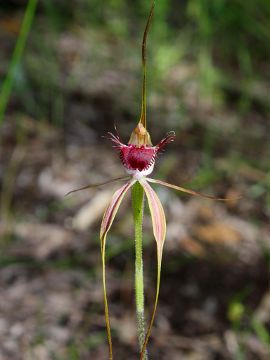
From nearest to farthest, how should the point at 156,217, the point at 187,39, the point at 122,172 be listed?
the point at 156,217, the point at 122,172, the point at 187,39

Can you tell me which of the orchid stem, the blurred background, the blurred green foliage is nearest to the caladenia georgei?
the orchid stem

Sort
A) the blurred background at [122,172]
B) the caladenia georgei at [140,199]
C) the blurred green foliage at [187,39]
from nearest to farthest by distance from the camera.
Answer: the caladenia georgei at [140,199] → the blurred background at [122,172] → the blurred green foliage at [187,39]

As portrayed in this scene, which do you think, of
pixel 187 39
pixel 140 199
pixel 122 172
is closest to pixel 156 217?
pixel 140 199

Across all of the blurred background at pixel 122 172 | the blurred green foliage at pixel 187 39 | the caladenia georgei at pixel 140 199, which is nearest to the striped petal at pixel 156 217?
the caladenia georgei at pixel 140 199

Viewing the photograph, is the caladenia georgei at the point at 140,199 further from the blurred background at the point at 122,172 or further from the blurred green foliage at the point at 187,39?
the blurred green foliage at the point at 187,39

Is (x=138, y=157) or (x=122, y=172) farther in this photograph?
(x=122, y=172)

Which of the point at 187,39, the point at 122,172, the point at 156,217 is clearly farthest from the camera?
the point at 187,39

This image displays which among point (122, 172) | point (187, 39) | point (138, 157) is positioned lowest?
point (122, 172)

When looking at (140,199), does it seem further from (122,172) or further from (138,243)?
(122,172)

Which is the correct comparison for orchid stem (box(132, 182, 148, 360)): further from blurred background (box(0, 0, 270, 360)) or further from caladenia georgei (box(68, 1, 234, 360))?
blurred background (box(0, 0, 270, 360))
